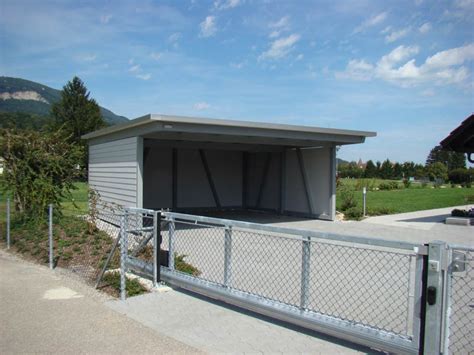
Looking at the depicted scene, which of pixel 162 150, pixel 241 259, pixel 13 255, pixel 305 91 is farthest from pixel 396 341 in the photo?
pixel 305 91

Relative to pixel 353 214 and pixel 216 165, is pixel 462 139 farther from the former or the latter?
pixel 216 165

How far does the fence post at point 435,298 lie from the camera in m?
3.05

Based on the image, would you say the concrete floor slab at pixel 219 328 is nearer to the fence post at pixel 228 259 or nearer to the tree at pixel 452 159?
the fence post at pixel 228 259

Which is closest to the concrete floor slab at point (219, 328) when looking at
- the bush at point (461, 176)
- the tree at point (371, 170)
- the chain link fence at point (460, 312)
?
the chain link fence at point (460, 312)

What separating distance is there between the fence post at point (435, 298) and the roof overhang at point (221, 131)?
24.1 feet

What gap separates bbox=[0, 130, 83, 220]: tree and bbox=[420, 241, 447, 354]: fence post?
9542mm

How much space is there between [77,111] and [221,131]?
41.2m

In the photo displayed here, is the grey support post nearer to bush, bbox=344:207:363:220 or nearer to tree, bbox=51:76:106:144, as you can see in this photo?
bush, bbox=344:207:363:220

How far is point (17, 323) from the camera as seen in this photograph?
443 centimetres

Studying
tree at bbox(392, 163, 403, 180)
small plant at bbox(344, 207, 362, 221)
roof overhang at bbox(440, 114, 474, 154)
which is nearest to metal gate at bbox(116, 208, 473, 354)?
small plant at bbox(344, 207, 362, 221)

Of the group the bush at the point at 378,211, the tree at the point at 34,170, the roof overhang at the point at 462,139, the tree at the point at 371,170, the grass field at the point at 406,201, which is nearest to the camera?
the tree at the point at 34,170

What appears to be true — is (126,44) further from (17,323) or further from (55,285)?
(17,323)

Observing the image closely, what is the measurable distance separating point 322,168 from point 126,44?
25.4ft

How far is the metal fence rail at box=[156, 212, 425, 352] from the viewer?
141 inches
